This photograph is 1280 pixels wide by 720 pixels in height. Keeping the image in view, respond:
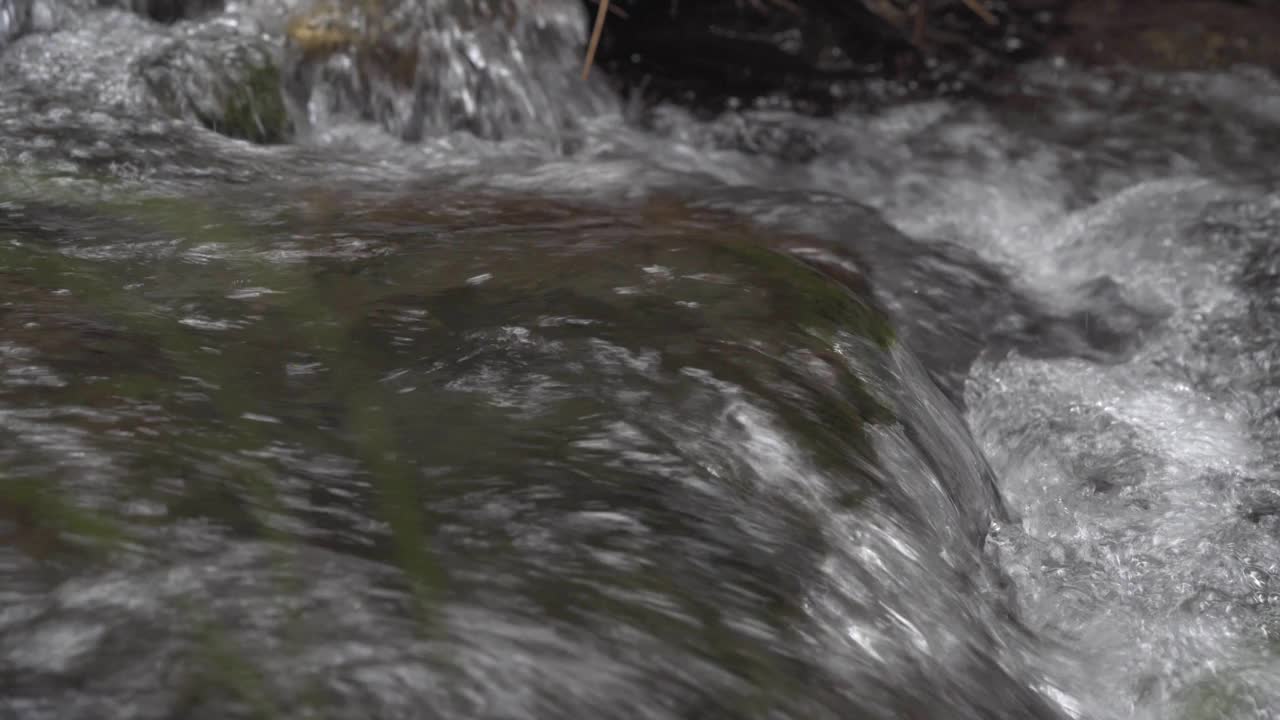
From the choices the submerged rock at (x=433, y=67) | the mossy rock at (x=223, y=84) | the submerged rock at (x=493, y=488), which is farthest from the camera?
the submerged rock at (x=433, y=67)

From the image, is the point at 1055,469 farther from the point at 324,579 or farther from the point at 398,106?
the point at 398,106

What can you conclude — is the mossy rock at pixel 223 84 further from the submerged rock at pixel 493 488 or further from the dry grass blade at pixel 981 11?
the dry grass blade at pixel 981 11

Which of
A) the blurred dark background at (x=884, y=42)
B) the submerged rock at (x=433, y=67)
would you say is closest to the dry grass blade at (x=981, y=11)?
the blurred dark background at (x=884, y=42)

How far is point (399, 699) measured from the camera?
1364mm

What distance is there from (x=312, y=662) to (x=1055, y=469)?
1931 mm

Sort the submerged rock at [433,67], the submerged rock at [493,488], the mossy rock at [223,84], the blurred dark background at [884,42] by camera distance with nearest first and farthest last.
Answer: the submerged rock at [493,488], the mossy rock at [223,84], the submerged rock at [433,67], the blurred dark background at [884,42]

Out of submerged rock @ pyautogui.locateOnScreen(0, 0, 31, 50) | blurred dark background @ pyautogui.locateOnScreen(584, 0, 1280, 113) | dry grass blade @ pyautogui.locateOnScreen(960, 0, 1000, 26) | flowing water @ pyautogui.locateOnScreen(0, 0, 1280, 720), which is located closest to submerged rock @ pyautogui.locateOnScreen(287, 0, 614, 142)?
flowing water @ pyautogui.locateOnScreen(0, 0, 1280, 720)

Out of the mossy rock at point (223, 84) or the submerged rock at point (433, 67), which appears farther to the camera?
the submerged rock at point (433, 67)

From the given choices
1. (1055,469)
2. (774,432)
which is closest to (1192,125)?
A: (1055,469)

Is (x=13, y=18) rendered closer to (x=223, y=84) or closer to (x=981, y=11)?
(x=223, y=84)

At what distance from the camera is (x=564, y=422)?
2023 mm

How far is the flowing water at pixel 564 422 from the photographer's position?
4.92 ft

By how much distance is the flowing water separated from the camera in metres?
1.50

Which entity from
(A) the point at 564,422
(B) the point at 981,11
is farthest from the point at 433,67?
(A) the point at 564,422
